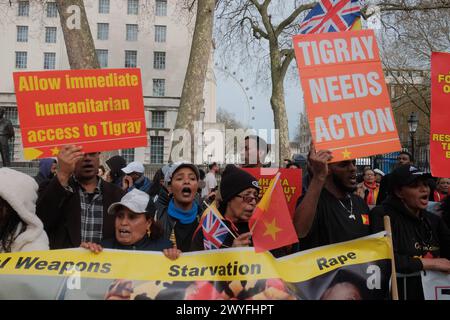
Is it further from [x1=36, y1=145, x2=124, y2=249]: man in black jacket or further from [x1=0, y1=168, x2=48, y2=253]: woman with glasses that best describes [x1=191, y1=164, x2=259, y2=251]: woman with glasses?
[x1=0, y1=168, x2=48, y2=253]: woman with glasses

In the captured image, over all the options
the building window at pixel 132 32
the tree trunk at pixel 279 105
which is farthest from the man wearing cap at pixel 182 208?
the building window at pixel 132 32

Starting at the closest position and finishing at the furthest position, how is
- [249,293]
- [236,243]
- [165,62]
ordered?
1. [249,293]
2. [236,243]
3. [165,62]

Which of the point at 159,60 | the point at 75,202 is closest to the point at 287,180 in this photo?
the point at 75,202

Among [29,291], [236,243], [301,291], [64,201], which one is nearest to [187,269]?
[236,243]

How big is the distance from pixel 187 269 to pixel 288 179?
2.64m

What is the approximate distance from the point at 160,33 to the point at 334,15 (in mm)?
42219

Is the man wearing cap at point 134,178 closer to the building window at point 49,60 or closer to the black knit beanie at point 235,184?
the black knit beanie at point 235,184

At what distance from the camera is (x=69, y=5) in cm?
1028

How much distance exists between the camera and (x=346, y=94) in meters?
2.93

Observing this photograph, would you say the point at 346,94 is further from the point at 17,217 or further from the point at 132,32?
the point at 132,32

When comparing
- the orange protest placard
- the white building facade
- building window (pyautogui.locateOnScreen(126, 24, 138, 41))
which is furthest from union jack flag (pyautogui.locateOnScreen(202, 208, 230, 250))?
building window (pyautogui.locateOnScreen(126, 24, 138, 41))

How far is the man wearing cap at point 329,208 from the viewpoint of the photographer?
2711mm

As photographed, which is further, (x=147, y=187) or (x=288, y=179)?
(x=147, y=187)

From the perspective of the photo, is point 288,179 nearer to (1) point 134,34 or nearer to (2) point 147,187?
(2) point 147,187
